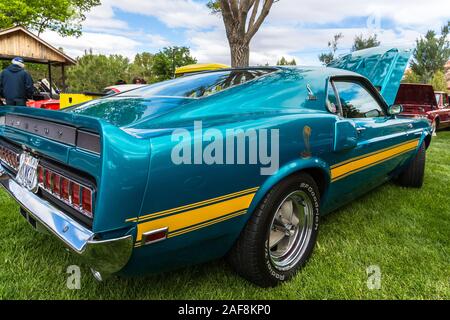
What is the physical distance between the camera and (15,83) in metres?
6.69

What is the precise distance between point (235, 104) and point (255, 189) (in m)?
0.48

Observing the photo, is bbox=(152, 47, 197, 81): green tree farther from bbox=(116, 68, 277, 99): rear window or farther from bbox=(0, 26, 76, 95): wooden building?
bbox=(116, 68, 277, 99): rear window

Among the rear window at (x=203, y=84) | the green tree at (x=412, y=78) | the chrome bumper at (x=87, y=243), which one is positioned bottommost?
the chrome bumper at (x=87, y=243)

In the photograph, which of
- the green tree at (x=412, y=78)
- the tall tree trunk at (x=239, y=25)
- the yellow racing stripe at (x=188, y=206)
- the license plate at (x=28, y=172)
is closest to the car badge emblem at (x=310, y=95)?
the yellow racing stripe at (x=188, y=206)

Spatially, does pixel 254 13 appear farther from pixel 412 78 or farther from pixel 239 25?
pixel 412 78

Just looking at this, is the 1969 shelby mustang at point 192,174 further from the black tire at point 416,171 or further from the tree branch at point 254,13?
the tree branch at point 254,13

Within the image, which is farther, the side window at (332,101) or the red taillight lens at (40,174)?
the side window at (332,101)

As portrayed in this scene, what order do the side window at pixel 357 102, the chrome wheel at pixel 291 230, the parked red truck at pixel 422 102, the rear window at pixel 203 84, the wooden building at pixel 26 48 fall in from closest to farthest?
the chrome wheel at pixel 291 230, the rear window at pixel 203 84, the side window at pixel 357 102, the parked red truck at pixel 422 102, the wooden building at pixel 26 48

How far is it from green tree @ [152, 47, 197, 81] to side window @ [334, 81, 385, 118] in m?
21.8

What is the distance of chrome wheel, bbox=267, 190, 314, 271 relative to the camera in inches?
79.3

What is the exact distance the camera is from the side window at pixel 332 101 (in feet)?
7.56

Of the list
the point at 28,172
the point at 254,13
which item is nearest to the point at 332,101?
the point at 28,172

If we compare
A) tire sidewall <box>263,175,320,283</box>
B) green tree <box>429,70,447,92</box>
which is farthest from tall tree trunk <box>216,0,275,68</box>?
green tree <box>429,70,447,92</box>

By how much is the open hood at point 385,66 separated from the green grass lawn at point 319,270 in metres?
2.03
